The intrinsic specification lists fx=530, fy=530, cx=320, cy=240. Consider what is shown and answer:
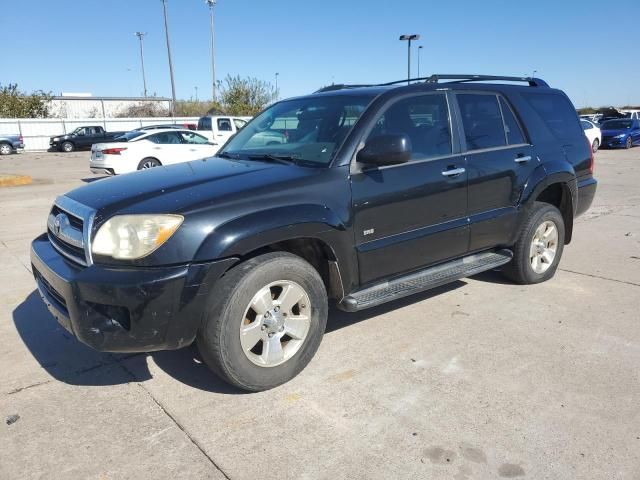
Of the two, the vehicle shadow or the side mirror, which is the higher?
the side mirror

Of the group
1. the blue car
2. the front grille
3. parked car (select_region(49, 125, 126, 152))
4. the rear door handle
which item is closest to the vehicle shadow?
the front grille

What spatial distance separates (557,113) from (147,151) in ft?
38.5

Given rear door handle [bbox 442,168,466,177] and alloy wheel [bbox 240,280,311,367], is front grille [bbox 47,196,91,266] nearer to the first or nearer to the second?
alloy wheel [bbox 240,280,311,367]

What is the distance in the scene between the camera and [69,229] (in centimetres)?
320

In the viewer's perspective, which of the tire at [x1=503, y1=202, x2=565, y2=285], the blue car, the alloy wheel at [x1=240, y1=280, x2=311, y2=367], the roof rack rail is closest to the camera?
the alloy wheel at [x1=240, y1=280, x2=311, y2=367]

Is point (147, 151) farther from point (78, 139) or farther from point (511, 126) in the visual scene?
point (78, 139)

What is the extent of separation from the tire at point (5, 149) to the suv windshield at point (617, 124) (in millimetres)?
31901

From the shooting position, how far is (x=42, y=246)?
354 cm

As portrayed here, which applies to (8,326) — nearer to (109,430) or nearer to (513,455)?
(109,430)

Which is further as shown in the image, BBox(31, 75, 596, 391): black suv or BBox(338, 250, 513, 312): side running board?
BBox(338, 250, 513, 312): side running board

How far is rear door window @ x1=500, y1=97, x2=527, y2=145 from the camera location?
4641 mm

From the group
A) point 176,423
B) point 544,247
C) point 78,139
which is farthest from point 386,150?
point 78,139

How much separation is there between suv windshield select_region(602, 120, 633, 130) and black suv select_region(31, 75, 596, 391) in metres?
23.5

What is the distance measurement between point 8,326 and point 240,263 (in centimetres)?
249
